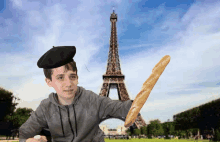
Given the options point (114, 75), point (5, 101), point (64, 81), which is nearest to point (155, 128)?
point (114, 75)

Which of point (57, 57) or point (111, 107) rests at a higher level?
point (57, 57)

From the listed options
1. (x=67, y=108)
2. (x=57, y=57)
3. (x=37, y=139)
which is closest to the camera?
(x=57, y=57)

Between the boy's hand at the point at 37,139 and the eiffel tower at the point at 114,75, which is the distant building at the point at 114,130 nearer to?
the eiffel tower at the point at 114,75

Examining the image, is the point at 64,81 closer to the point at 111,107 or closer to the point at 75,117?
the point at 75,117

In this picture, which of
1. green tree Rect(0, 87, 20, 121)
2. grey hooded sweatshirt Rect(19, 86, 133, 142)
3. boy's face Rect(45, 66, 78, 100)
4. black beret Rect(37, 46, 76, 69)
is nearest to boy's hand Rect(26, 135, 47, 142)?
grey hooded sweatshirt Rect(19, 86, 133, 142)

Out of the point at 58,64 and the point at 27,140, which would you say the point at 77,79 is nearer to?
the point at 58,64

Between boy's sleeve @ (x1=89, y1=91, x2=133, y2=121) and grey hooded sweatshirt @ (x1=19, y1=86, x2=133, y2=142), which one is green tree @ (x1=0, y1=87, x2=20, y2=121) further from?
boy's sleeve @ (x1=89, y1=91, x2=133, y2=121)
